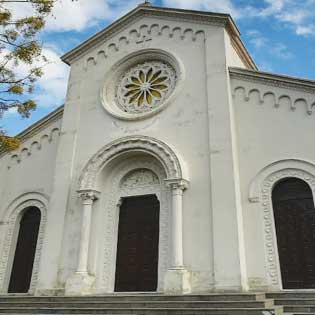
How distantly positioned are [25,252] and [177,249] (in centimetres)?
612

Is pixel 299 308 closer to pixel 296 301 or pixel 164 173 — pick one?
pixel 296 301

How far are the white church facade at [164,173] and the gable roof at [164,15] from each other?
0.05m

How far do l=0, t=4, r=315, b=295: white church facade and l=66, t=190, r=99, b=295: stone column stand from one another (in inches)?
1.5

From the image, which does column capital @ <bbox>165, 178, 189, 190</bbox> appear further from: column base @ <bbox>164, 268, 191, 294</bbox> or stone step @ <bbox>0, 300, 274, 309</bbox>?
stone step @ <bbox>0, 300, 274, 309</bbox>

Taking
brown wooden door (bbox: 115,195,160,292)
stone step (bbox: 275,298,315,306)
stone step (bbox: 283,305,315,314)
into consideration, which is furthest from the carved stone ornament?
stone step (bbox: 283,305,315,314)

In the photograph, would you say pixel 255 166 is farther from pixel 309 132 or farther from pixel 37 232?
pixel 37 232

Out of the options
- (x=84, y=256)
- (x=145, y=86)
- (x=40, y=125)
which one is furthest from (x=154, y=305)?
(x=40, y=125)

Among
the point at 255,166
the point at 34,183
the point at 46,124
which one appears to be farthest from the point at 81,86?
the point at 255,166

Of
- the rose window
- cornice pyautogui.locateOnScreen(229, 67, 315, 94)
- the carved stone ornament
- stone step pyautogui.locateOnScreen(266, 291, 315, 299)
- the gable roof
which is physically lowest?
stone step pyautogui.locateOnScreen(266, 291, 315, 299)

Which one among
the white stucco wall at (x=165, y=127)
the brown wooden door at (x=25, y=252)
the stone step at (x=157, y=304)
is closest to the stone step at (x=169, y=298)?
the stone step at (x=157, y=304)

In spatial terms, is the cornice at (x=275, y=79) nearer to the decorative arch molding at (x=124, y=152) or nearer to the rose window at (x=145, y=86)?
the rose window at (x=145, y=86)

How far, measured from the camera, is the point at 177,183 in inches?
445

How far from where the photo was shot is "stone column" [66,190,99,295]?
1124 centimetres

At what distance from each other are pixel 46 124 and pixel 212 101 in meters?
6.86
